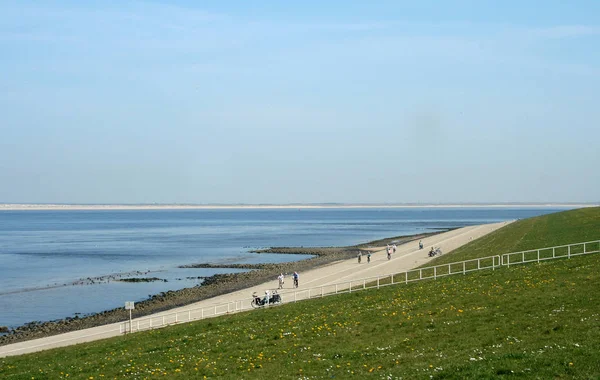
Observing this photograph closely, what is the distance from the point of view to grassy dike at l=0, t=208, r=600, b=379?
17.4 metres

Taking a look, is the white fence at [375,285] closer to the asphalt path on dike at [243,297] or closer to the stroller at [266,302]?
the asphalt path on dike at [243,297]

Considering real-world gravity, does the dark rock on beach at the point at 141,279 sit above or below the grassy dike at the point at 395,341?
below

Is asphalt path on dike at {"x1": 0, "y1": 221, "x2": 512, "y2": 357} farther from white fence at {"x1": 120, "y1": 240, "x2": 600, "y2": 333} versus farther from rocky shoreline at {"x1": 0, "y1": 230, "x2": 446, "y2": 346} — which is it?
rocky shoreline at {"x1": 0, "y1": 230, "x2": 446, "y2": 346}

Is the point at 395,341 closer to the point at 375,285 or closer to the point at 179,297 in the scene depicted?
the point at 375,285

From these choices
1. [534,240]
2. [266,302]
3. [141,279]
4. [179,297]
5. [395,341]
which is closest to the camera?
[395,341]

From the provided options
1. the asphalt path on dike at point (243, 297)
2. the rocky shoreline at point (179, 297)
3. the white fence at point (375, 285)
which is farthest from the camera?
the rocky shoreline at point (179, 297)

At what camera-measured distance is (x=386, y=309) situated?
96.1 ft

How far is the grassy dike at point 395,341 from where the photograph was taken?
17.4 metres

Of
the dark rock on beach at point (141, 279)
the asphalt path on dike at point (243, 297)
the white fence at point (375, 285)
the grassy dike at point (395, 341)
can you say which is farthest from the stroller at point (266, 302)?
the dark rock on beach at point (141, 279)

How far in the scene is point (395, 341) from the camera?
2238cm

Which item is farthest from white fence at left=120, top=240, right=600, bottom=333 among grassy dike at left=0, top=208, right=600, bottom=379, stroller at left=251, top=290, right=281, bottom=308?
grassy dike at left=0, top=208, right=600, bottom=379

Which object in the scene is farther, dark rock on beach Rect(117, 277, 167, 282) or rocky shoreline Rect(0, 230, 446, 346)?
dark rock on beach Rect(117, 277, 167, 282)

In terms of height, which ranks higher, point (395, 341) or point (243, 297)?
point (395, 341)

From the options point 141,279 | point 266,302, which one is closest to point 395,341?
point 266,302
